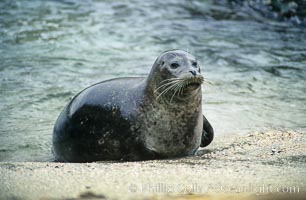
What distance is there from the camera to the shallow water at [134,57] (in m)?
6.68

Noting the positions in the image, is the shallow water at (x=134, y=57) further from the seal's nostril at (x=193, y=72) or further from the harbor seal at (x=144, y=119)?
the seal's nostril at (x=193, y=72)

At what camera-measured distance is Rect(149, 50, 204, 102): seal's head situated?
4809 mm

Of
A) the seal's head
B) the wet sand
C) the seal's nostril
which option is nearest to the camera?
the wet sand

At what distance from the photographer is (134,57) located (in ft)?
30.5

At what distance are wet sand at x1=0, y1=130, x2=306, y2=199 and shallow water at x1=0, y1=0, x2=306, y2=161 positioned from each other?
1.75 meters

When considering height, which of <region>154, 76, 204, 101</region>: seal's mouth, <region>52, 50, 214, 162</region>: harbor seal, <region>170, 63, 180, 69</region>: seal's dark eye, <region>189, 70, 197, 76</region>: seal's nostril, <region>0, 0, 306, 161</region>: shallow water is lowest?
<region>0, 0, 306, 161</region>: shallow water

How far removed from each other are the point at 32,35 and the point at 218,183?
7522mm

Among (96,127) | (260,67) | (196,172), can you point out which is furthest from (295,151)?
(260,67)

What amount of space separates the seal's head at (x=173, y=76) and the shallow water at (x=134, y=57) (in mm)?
1205

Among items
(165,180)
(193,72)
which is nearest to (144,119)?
(193,72)

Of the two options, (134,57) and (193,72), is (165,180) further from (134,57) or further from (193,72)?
(134,57)

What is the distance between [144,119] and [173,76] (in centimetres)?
38

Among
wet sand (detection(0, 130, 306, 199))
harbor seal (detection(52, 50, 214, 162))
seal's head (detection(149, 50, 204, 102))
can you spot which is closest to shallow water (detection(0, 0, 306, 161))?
harbor seal (detection(52, 50, 214, 162))

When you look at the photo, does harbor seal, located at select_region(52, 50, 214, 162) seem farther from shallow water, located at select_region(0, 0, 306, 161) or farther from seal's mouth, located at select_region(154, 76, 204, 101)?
shallow water, located at select_region(0, 0, 306, 161)
